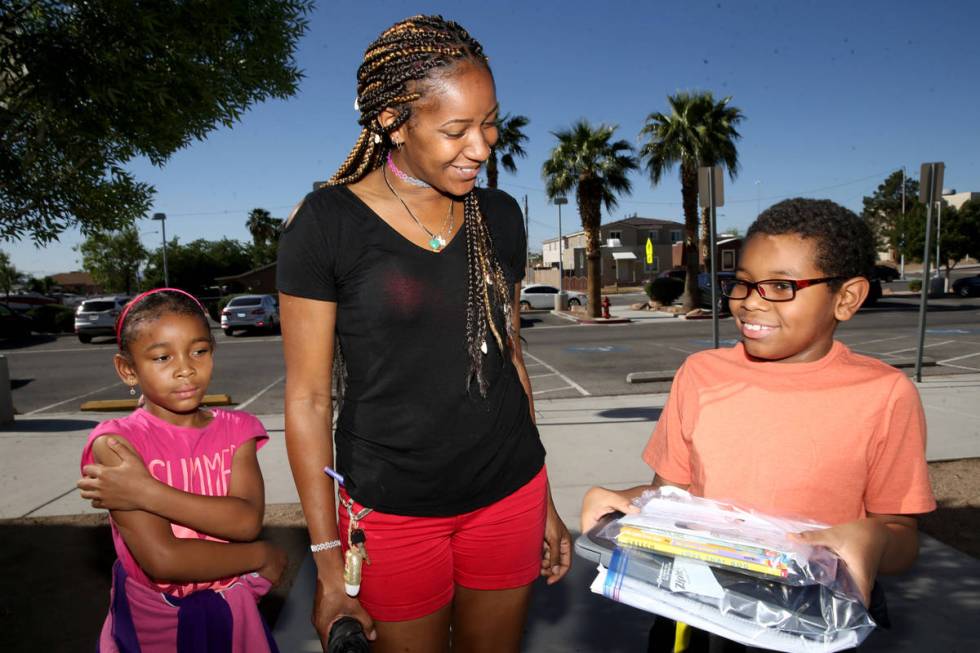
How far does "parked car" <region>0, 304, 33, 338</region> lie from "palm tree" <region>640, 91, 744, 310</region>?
2389cm

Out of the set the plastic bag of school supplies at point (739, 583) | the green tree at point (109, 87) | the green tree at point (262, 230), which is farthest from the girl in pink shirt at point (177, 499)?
the green tree at point (262, 230)

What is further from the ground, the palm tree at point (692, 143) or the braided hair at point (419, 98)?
the palm tree at point (692, 143)

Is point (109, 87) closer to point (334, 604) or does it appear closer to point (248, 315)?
point (334, 604)

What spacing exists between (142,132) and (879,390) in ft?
14.0


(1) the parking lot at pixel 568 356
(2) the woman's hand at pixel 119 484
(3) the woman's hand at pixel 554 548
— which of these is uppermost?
(2) the woman's hand at pixel 119 484

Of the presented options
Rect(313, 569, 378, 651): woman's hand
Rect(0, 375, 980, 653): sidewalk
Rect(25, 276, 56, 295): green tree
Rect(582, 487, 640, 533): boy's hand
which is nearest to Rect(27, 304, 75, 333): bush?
Rect(0, 375, 980, 653): sidewalk

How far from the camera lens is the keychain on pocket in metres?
1.56

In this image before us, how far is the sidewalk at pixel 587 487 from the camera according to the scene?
118 inches

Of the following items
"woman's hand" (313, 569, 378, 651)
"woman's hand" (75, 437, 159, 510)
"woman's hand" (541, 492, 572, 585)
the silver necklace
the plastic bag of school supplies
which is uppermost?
the silver necklace

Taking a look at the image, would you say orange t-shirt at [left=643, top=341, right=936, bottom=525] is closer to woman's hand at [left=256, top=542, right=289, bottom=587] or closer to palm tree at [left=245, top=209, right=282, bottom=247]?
woman's hand at [left=256, top=542, right=289, bottom=587]

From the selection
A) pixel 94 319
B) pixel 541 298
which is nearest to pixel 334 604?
pixel 94 319

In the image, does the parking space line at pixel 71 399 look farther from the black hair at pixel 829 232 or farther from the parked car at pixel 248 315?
the black hair at pixel 829 232

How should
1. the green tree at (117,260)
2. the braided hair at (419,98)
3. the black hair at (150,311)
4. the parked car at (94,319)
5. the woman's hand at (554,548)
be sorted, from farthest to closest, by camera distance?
the green tree at (117,260) → the parked car at (94,319) → the woman's hand at (554,548) → the black hair at (150,311) → the braided hair at (419,98)

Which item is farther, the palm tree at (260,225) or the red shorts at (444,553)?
the palm tree at (260,225)
